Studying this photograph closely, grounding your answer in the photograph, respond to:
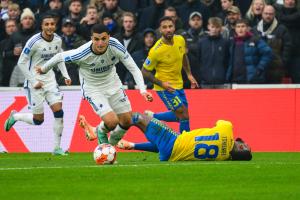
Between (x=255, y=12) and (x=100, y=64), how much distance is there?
6.67m

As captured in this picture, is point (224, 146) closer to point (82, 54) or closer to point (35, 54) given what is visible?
point (82, 54)

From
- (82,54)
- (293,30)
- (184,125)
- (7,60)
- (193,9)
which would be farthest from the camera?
(7,60)

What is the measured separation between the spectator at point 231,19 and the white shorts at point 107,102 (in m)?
5.45

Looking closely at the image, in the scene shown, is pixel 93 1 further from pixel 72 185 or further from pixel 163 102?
pixel 72 185

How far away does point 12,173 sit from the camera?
1516 centimetres

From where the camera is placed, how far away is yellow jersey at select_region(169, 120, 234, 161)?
53.4 feet

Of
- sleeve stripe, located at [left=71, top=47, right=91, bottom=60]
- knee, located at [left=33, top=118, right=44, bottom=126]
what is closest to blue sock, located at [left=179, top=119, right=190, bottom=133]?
knee, located at [left=33, top=118, right=44, bottom=126]

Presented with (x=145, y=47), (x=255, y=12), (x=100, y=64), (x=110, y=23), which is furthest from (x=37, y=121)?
(x=255, y=12)

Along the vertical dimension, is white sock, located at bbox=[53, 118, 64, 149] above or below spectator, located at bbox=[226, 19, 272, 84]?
below

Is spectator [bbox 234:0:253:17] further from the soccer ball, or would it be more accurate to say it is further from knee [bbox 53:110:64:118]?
the soccer ball

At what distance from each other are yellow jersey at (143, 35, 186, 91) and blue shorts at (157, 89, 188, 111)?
0.43 ft

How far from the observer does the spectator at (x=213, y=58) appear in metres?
23.3

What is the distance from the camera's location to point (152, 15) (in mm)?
25078

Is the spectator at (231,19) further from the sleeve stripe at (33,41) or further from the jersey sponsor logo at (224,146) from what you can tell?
the jersey sponsor logo at (224,146)
